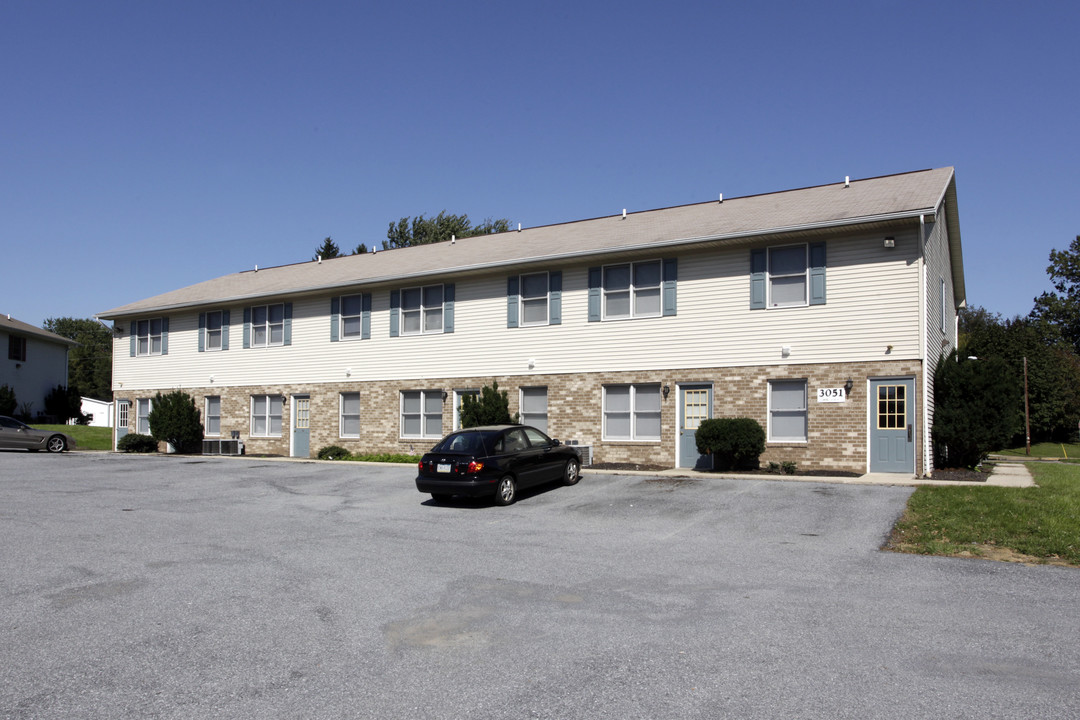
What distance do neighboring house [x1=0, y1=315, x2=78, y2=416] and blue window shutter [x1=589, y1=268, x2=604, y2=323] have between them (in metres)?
38.3

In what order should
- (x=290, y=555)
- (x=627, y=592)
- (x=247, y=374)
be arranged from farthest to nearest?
(x=247, y=374) → (x=290, y=555) → (x=627, y=592)

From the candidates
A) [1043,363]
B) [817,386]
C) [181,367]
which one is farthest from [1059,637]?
[1043,363]

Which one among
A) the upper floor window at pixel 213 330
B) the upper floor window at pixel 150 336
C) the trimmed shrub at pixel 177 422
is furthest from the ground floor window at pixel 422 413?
the upper floor window at pixel 150 336

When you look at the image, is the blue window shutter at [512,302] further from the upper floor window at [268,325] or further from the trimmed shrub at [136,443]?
the trimmed shrub at [136,443]

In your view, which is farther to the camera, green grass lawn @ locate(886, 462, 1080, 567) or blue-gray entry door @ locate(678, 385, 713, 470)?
blue-gray entry door @ locate(678, 385, 713, 470)

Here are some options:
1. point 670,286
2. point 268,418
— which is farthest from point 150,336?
point 670,286

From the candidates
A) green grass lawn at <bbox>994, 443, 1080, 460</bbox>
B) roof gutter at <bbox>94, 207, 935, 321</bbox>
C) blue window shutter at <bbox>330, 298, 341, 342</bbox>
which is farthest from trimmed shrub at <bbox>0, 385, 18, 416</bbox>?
green grass lawn at <bbox>994, 443, 1080, 460</bbox>

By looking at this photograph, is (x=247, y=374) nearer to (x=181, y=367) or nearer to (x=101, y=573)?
(x=181, y=367)

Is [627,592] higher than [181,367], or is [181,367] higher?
[181,367]

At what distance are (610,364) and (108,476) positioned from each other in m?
13.0

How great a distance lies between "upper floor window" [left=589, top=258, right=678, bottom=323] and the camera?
66.2 feet

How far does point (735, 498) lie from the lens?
46.7ft

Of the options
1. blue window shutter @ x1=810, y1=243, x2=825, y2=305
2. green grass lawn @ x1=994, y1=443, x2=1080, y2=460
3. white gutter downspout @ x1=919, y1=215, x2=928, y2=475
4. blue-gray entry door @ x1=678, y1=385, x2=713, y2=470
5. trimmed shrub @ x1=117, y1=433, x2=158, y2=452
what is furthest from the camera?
green grass lawn @ x1=994, y1=443, x2=1080, y2=460

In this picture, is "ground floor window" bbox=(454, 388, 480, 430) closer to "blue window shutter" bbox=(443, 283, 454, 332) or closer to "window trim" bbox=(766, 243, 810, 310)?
"blue window shutter" bbox=(443, 283, 454, 332)
